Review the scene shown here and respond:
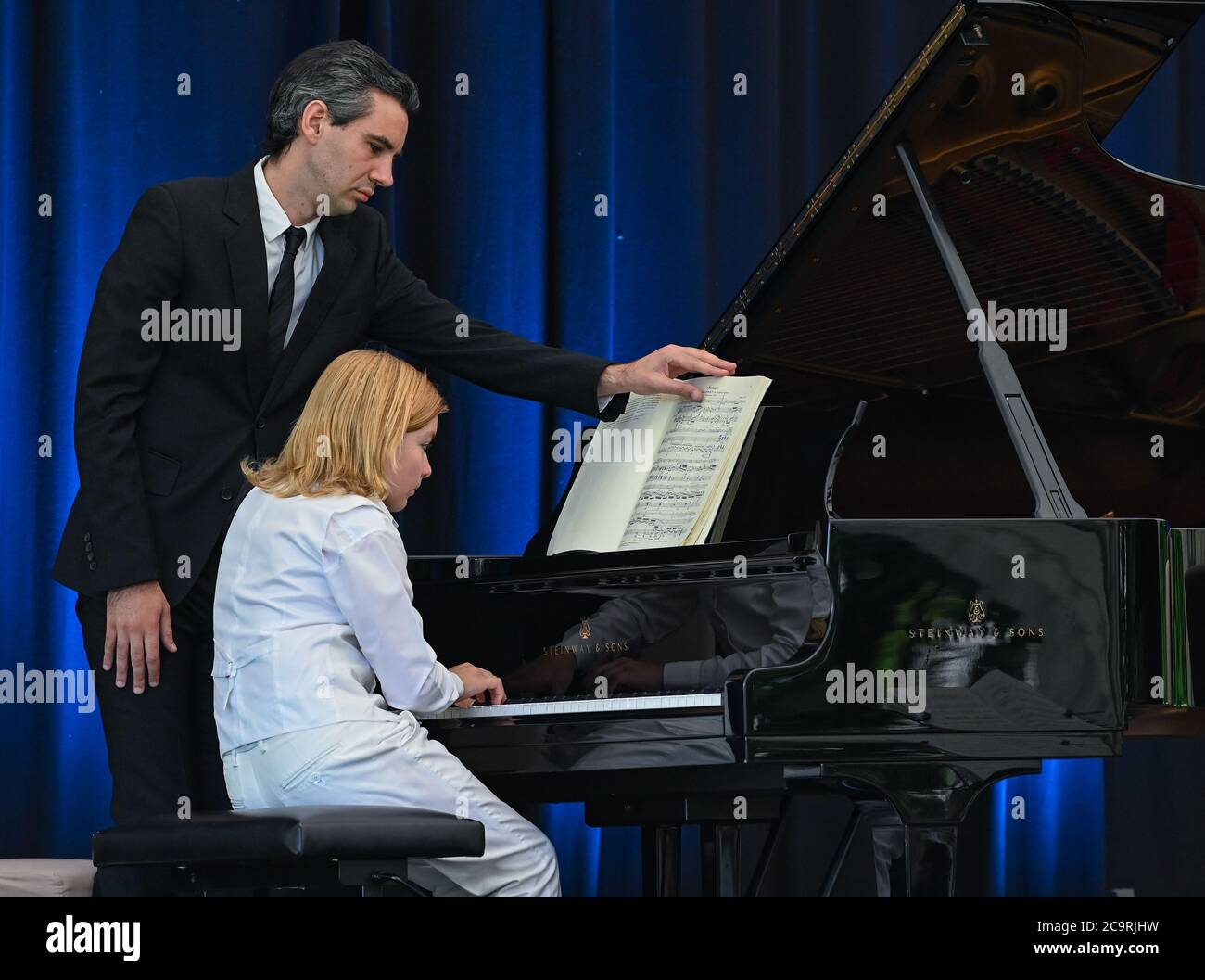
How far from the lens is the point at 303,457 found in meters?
2.76

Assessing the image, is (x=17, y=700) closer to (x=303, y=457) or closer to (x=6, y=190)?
(x=6, y=190)

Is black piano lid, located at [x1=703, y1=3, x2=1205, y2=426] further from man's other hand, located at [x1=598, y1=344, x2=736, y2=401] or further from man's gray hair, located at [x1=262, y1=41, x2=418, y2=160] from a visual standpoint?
man's gray hair, located at [x1=262, y1=41, x2=418, y2=160]

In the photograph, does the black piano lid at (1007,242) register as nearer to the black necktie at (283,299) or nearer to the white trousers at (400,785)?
the black necktie at (283,299)

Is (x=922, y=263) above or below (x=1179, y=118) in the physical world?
below

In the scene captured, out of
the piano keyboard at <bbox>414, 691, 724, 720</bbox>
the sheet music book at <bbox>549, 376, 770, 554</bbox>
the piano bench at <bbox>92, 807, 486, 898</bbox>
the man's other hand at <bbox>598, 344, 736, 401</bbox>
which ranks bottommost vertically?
the piano bench at <bbox>92, 807, 486, 898</bbox>

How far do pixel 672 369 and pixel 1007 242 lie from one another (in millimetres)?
947

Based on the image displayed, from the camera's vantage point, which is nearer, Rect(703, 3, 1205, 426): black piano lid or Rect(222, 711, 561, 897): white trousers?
Rect(222, 711, 561, 897): white trousers

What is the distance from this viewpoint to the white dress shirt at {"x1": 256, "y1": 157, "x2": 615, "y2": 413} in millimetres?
3189

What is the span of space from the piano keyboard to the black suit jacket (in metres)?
0.60

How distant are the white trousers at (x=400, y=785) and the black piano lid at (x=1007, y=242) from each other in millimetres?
1162

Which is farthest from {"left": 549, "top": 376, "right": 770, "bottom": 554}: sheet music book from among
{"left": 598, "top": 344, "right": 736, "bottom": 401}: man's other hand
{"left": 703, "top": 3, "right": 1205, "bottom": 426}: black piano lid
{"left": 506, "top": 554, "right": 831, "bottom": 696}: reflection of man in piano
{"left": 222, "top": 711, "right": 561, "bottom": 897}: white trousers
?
{"left": 222, "top": 711, "right": 561, "bottom": 897}: white trousers

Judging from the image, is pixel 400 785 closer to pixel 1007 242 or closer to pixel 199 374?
pixel 199 374

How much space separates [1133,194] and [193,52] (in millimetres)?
2612
